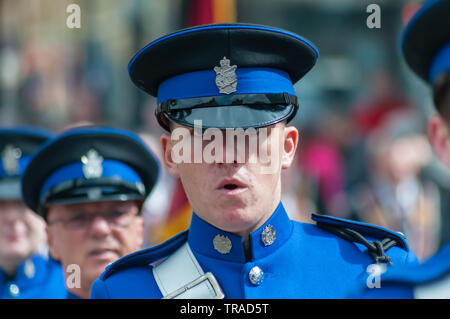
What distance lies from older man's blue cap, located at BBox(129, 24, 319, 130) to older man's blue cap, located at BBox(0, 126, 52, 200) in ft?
7.26

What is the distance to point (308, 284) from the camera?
105 inches

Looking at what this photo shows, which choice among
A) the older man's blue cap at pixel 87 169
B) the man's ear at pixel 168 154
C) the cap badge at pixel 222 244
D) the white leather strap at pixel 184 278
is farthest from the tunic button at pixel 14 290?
the cap badge at pixel 222 244

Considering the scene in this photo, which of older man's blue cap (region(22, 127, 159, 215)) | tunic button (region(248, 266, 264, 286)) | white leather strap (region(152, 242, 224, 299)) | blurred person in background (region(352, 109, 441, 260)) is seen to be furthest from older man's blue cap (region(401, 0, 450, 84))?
blurred person in background (region(352, 109, 441, 260))

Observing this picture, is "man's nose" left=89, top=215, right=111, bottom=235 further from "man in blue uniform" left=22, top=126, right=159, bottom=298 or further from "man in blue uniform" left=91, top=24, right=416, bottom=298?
"man in blue uniform" left=91, top=24, right=416, bottom=298

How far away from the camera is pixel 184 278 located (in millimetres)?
2742

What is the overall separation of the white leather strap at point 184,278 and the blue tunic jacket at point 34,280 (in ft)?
5.81

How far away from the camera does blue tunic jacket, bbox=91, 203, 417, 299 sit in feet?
8.76

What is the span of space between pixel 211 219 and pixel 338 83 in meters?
11.2

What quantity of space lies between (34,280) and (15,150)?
864 mm

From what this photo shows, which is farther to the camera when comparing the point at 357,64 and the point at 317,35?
the point at 317,35

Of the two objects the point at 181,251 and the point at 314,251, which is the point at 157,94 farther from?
the point at 314,251
